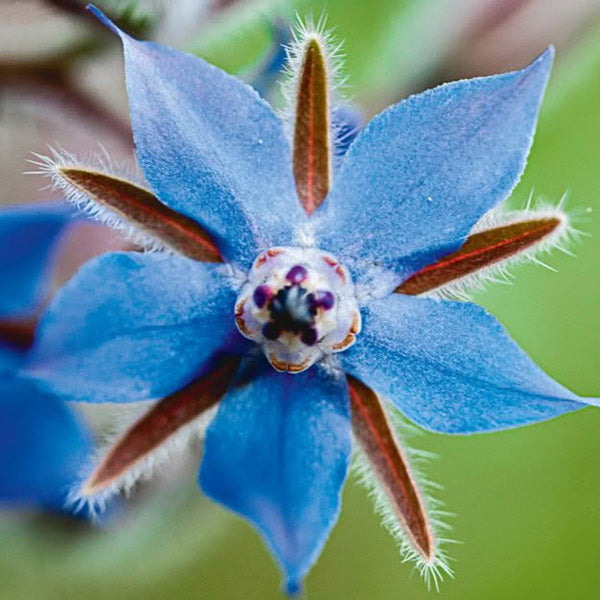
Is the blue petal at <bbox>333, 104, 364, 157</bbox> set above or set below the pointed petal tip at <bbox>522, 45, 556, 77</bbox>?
below

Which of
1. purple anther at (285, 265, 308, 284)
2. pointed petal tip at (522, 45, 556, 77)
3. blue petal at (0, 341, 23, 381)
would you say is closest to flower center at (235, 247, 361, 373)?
purple anther at (285, 265, 308, 284)

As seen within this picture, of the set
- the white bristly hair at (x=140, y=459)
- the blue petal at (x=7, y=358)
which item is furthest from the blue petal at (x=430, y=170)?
the blue petal at (x=7, y=358)

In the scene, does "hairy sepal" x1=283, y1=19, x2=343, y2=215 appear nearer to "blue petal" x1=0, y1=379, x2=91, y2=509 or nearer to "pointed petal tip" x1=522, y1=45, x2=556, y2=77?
"pointed petal tip" x1=522, y1=45, x2=556, y2=77

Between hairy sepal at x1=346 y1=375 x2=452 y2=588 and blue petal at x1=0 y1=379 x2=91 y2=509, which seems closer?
hairy sepal at x1=346 y1=375 x2=452 y2=588

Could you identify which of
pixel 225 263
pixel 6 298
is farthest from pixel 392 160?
pixel 6 298

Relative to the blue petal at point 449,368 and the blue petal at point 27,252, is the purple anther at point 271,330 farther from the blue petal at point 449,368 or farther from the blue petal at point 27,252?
the blue petal at point 27,252

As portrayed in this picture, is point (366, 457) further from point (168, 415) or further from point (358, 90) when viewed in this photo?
point (358, 90)

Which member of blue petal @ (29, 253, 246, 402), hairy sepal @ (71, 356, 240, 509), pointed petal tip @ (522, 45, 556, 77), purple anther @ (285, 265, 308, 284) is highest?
pointed petal tip @ (522, 45, 556, 77)
